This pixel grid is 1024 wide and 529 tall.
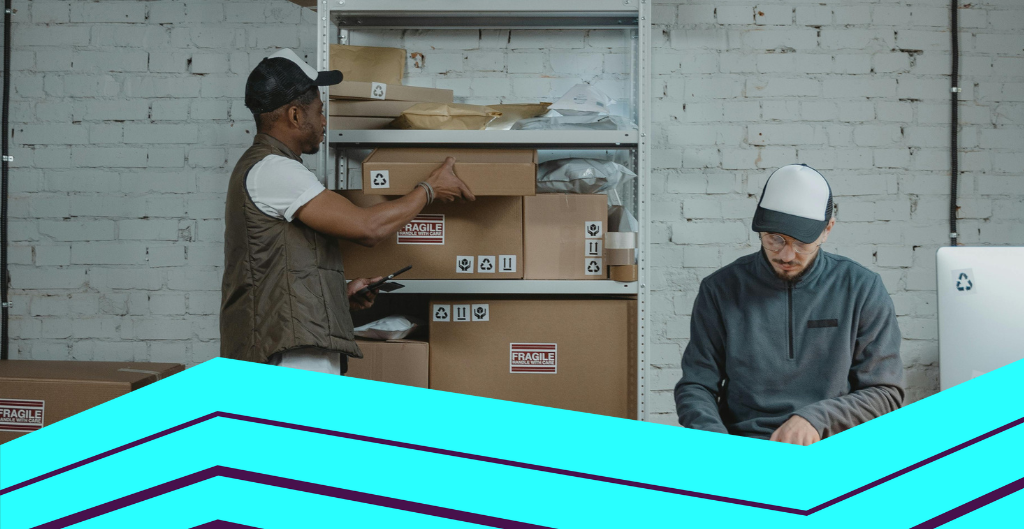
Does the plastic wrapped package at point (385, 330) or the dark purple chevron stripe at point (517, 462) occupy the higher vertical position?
the dark purple chevron stripe at point (517, 462)

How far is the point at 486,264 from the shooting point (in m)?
1.94

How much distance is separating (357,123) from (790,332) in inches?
52.2

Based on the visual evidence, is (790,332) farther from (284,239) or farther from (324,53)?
(324,53)

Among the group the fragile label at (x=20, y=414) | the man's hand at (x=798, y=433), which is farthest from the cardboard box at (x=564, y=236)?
the fragile label at (x=20, y=414)

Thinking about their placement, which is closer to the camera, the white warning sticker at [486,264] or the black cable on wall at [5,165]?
the white warning sticker at [486,264]

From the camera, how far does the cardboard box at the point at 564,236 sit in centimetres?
194

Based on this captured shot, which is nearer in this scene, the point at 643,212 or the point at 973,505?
the point at 973,505

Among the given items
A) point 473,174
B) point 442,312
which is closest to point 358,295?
point 442,312

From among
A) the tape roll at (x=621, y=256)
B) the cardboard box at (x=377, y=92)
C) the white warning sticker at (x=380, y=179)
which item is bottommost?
the tape roll at (x=621, y=256)

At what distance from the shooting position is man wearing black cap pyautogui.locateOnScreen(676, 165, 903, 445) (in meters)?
1.29

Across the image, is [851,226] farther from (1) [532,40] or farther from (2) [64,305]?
Result: (2) [64,305]

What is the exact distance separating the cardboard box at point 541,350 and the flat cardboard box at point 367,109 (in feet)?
1.90

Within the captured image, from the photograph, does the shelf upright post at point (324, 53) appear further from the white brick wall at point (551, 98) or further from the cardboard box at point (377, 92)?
the white brick wall at point (551, 98)

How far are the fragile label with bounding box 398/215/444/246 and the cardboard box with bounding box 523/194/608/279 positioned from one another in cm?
25
